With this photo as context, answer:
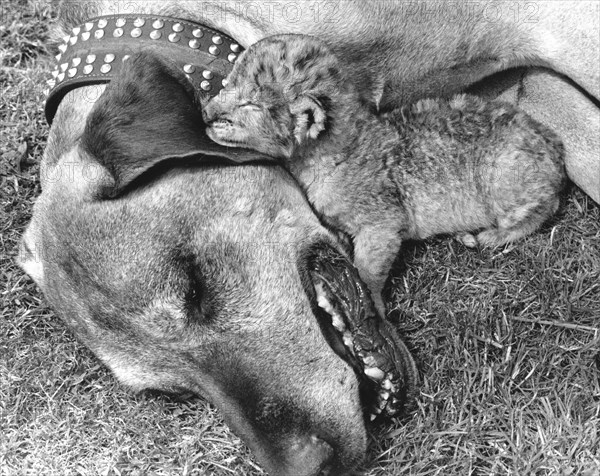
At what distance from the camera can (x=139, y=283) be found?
2.95 meters

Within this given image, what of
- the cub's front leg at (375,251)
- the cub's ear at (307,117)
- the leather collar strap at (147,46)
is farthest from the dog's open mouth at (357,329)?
the leather collar strap at (147,46)

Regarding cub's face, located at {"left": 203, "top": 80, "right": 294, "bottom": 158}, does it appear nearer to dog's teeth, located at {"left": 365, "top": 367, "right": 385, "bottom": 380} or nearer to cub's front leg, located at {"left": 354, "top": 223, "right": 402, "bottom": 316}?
cub's front leg, located at {"left": 354, "top": 223, "right": 402, "bottom": 316}

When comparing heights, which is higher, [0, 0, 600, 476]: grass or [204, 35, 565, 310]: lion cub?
[204, 35, 565, 310]: lion cub

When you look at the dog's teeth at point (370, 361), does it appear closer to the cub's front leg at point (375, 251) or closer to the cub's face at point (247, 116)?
the cub's front leg at point (375, 251)

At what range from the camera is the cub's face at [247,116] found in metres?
3.09

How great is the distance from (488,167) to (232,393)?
137cm

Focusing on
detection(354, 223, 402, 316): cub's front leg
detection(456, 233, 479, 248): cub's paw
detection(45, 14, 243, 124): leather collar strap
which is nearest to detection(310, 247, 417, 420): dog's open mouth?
detection(354, 223, 402, 316): cub's front leg

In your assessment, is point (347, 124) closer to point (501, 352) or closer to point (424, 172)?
point (424, 172)

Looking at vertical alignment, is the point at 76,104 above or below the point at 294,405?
above

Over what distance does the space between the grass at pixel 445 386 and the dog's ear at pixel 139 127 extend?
119 cm

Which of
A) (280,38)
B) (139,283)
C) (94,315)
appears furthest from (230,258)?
(280,38)

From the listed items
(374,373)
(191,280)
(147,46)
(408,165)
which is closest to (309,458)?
(374,373)

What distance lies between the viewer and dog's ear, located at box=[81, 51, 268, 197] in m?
2.95

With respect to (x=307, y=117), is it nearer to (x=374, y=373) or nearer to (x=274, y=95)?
(x=274, y=95)
